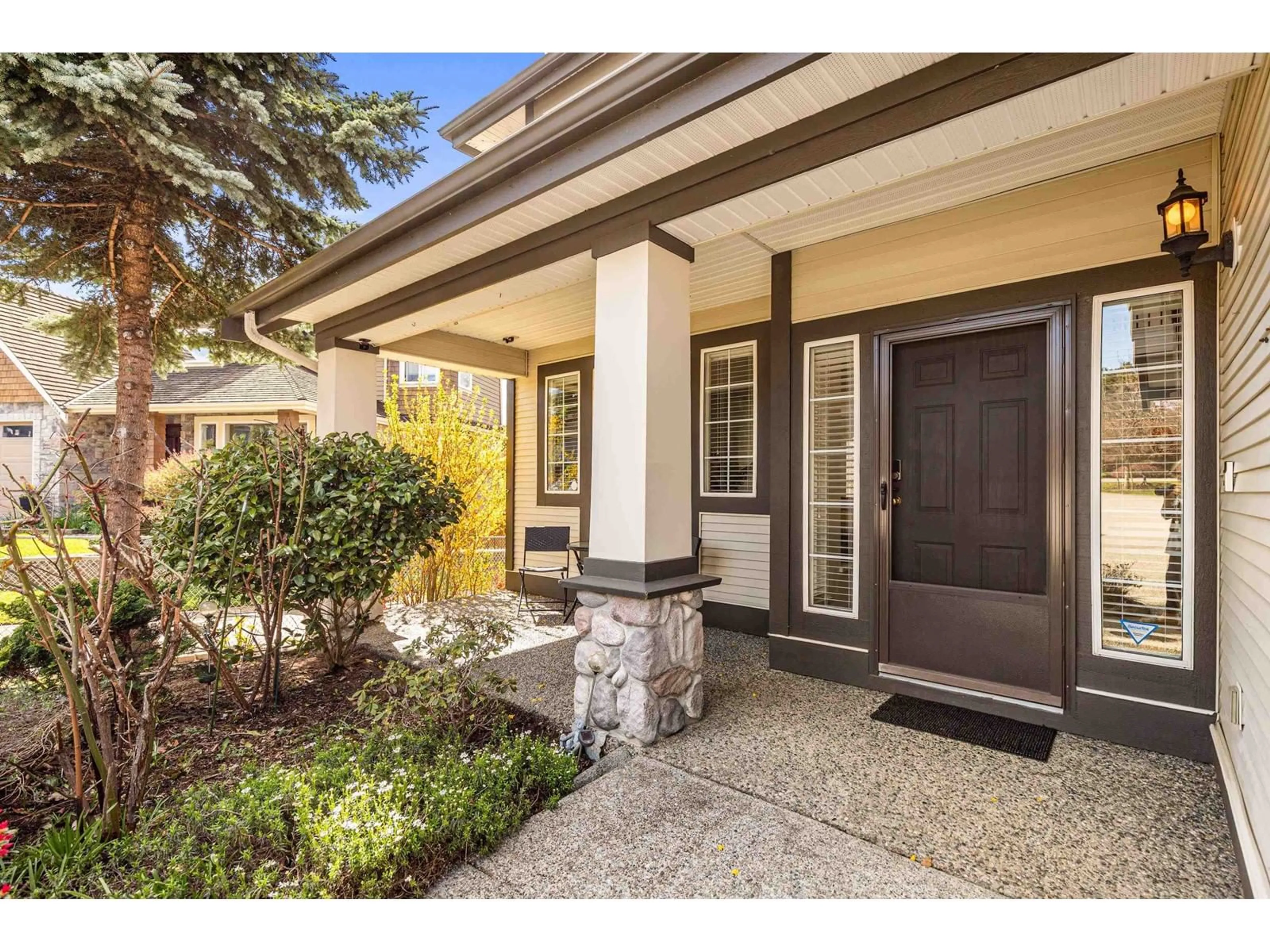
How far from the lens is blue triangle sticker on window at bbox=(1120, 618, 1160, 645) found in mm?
2656

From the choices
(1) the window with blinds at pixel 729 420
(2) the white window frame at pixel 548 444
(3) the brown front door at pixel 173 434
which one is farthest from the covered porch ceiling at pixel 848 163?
(3) the brown front door at pixel 173 434

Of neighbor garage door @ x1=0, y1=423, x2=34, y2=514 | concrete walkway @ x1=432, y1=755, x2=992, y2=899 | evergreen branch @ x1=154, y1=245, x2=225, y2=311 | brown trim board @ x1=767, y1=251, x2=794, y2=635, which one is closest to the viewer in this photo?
concrete walkway @ x1=432, y1=755, x2=992, y2=899

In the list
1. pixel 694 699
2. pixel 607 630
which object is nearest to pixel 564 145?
pixel 607 630

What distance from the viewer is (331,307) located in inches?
185

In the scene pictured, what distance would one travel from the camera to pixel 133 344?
560 centimetres

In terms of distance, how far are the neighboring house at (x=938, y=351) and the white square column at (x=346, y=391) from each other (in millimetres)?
816

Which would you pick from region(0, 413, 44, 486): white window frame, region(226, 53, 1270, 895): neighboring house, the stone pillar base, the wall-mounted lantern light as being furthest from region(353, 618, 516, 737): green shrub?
region(0, 413, 44, 486): white window frame

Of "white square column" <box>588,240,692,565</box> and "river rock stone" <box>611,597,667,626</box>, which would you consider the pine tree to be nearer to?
"white square column" <box>588,240,692,565</box>

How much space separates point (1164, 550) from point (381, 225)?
4.43 m

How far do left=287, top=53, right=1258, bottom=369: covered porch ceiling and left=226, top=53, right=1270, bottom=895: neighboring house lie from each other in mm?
16

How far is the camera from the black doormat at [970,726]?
2697 millimetres

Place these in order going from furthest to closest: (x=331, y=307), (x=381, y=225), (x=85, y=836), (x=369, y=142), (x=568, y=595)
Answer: (x=568, y=595)
(x=369, y=142)
(x=331, y=307)
(x=381, y=225)
(x=85, y=836)
